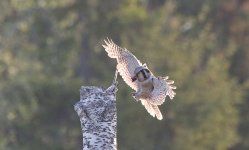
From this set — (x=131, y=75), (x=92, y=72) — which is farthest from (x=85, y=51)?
(x=131, y=75)

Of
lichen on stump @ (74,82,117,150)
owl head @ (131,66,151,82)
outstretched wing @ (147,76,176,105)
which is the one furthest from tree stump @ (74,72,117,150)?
outstretched wing @ (147,76,176,105)

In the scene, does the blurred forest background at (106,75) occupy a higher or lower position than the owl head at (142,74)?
higher

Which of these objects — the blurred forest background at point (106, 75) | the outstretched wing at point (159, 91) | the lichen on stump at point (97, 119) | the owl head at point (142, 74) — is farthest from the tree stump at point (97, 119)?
the blurred forest background at point (106, 75)

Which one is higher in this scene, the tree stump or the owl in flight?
the owl in flight

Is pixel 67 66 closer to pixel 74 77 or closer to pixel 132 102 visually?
pixel 74 77

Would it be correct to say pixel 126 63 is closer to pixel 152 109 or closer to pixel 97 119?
pixel 152 109

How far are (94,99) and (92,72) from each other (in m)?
18.3

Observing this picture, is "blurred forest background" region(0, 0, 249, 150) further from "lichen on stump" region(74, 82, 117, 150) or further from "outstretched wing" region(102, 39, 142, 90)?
"lichen on stump" region(74, 82, 117, 150)

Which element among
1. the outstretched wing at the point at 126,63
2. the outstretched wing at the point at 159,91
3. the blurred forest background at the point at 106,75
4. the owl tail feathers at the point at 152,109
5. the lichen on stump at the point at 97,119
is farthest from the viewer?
the blurred forest background at the point at 106,75

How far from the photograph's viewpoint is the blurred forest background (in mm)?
25391

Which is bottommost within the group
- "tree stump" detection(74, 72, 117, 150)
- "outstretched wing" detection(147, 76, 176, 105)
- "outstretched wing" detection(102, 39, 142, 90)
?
"tree stump" detection(74, 72, 117, 150)

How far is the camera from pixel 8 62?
27.0 meters

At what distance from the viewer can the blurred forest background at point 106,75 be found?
25.4 m

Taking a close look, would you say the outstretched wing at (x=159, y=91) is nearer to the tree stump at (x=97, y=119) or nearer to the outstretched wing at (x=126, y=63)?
the outstretched wing at (x=126, y=63)
